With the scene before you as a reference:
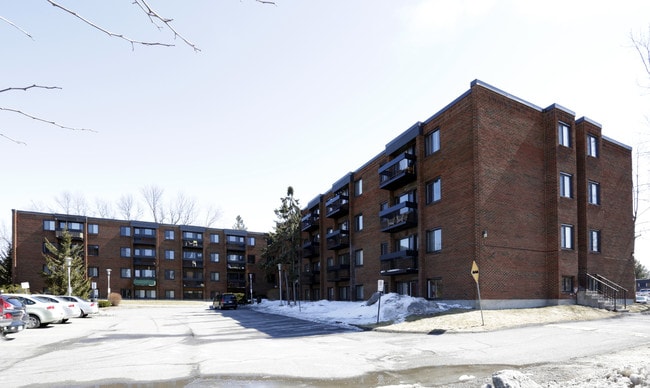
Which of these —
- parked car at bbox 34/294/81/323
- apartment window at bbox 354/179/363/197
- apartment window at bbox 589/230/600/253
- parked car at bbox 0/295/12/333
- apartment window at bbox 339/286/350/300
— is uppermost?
apartment window at bbox 354/179/363/197

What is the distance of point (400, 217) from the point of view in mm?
31172

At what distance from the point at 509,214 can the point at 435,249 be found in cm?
494

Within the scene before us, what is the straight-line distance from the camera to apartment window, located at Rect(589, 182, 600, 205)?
3016 cm

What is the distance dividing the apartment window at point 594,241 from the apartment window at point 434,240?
32.4 feet

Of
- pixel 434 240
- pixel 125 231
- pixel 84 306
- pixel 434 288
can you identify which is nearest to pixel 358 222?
pixel 434 240

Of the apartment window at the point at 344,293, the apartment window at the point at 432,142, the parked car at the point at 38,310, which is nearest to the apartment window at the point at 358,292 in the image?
the apartment window at the point at 344,293

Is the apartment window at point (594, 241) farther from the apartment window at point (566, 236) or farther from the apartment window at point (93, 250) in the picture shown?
the apartment window at point (93, 250)

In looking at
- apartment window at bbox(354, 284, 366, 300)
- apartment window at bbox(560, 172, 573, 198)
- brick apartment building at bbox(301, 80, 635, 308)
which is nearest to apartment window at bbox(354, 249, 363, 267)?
apartment window at bbox(354, 284, 366, 300)

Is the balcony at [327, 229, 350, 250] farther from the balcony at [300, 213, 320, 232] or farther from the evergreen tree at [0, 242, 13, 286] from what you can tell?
the evergreen tree at [0, 242, 13, 286]

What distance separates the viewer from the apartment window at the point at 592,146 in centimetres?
3041

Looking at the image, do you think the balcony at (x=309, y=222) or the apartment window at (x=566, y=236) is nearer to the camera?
the apartment window at (x=566, y=236)

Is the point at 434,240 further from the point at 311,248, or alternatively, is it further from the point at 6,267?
the point at 6,267

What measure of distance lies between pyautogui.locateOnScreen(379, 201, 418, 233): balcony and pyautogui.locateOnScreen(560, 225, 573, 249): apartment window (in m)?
8.63

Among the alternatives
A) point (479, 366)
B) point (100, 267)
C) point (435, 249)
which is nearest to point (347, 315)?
point (435, 249)
